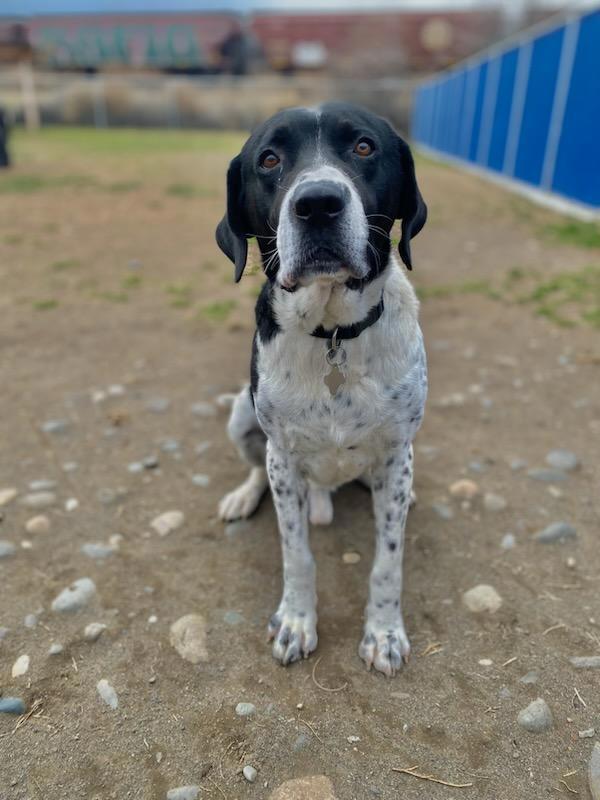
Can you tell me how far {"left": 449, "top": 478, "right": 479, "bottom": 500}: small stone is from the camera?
10.1 ft

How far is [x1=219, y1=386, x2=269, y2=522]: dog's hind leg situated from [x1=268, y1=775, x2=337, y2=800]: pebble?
1.35 metres

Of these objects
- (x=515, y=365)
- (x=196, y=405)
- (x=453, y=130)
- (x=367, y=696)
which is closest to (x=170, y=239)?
(x=196, y=405)

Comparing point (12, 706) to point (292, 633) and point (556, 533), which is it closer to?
point (292, 633)

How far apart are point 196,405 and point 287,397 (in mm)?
2019

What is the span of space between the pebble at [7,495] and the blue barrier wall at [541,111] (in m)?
9.14

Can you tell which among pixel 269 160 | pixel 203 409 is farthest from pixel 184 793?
pixel 203 409

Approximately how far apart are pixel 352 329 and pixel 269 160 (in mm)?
687

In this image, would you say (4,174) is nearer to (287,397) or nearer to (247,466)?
(247,466)

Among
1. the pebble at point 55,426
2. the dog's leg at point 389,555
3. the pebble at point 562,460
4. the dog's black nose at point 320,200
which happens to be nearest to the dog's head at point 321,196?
the dog's black nose at point 320,200

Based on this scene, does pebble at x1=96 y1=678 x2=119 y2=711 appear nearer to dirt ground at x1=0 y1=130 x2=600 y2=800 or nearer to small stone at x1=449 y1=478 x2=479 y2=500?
dirt ground at x1=0 y1=130 x2=600 y2=800

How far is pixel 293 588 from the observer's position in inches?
91.9

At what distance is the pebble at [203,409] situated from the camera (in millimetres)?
3936

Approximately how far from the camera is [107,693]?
2086 millimetres

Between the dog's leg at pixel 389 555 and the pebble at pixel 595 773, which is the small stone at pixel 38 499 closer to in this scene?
the dog's leg at pixel 389 555
